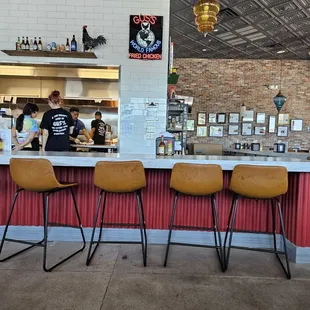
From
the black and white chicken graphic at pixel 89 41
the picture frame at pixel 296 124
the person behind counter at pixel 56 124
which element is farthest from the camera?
the picture frame at pixel 296 124

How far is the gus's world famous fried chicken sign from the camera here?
502cm

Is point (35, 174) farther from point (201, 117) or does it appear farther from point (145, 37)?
point (201, 117)

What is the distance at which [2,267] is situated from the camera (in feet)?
9.00

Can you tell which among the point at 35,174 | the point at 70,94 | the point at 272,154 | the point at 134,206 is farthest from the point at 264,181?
the point at 70,94

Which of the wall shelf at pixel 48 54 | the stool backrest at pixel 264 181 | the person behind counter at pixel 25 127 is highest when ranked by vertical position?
the wall shelf at pixel 48 54

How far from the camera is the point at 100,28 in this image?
507cm

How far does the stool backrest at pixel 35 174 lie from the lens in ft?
8.87

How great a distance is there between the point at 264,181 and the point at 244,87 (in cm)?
800

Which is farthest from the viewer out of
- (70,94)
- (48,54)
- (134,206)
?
(70,94)

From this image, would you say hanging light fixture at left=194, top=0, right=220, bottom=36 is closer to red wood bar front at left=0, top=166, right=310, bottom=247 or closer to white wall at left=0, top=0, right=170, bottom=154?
white wall at left=0, top=0, right=170, bottom=154

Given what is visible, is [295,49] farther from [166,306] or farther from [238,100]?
[166,306]

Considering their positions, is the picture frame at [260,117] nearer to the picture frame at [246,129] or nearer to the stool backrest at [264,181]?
the picture frame at [246,129]

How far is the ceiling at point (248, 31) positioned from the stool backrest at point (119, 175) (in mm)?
4213

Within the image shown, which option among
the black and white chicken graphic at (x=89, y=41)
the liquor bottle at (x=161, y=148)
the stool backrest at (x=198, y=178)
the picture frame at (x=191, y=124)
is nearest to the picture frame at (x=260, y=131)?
the picture frame at (x=191, y=124)
